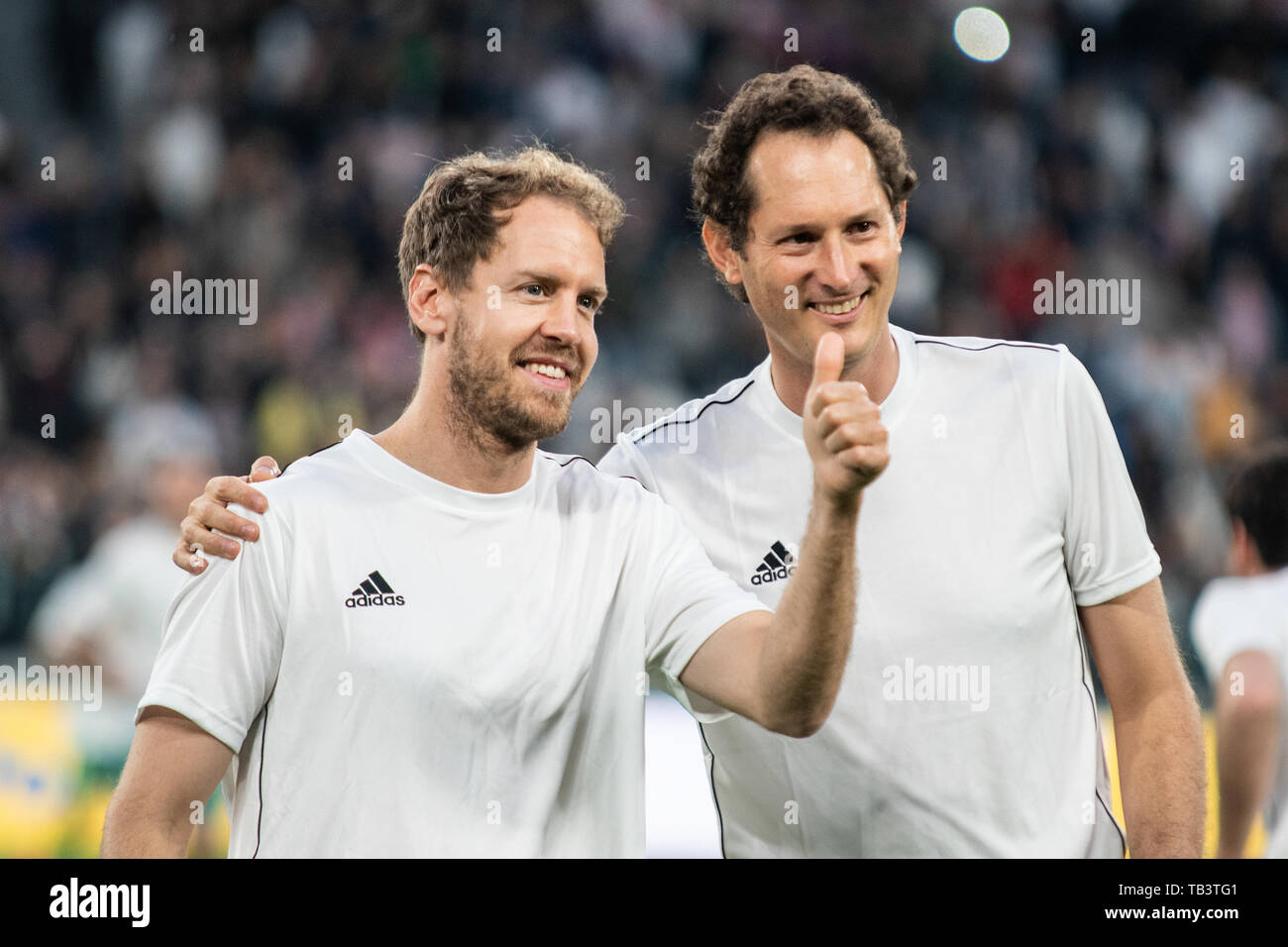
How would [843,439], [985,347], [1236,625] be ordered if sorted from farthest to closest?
1. [1236,625]
2. [985,347]
3. [843,439]

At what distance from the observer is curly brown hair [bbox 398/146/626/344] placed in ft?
9.75

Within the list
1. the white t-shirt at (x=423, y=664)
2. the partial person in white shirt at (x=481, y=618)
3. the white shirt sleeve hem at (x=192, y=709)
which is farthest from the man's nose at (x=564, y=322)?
the white shirt sleeve hem at (x=192, y=709)

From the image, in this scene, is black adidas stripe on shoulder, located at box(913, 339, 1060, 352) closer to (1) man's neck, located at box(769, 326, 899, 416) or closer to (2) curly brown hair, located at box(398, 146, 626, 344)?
(1) man's neck, located at box(769, 326, 899, 416)

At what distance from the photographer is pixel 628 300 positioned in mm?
9922

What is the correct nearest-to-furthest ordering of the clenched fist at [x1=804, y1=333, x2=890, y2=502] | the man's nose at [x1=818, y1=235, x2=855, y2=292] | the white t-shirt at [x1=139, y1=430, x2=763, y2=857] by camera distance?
1. the clenched fist at [x1=804, y1=333, x2=890, y2=502]
2. the white t-shirt at [x1=139, y1=430, x2=763, y2=857]
3. the man's nose at [x1=818, y1=235, x2=855, y2=292]

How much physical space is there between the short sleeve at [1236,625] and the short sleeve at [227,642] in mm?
2784

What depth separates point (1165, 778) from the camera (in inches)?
116

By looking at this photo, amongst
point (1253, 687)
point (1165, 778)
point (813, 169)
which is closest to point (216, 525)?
point (813, 169)

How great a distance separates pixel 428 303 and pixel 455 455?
0.39 meters

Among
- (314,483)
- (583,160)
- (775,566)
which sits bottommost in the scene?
(775,566)

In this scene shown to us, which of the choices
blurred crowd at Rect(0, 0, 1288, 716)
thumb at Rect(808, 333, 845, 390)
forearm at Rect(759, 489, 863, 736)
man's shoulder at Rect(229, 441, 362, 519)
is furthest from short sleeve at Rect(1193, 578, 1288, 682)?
blurred crowd at Rect(0, 0, 1288, 716)

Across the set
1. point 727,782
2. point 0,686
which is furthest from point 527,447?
point 0,686

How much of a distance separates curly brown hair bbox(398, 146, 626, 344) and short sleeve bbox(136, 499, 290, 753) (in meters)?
0.72

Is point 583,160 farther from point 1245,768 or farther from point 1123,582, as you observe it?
point 1123,582
